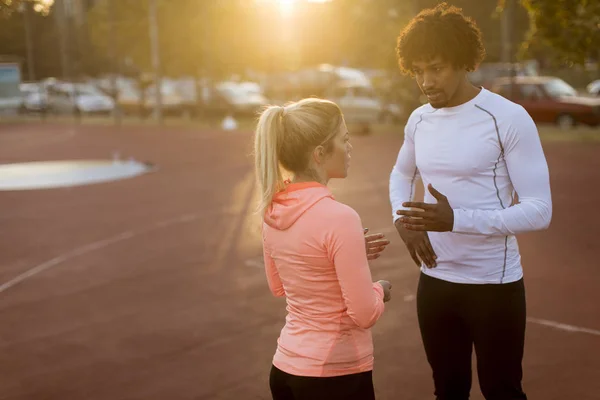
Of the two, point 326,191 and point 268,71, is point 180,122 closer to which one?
point 268,71

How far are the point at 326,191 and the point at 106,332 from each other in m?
4.73

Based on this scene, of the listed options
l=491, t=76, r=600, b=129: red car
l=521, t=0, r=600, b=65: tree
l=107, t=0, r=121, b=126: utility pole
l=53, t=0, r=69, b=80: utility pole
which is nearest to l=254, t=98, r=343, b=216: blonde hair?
l=521, t=0, r=600, b=65: tree

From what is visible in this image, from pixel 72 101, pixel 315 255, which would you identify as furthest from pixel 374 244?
pixel 72 101

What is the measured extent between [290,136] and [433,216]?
0.86 metres

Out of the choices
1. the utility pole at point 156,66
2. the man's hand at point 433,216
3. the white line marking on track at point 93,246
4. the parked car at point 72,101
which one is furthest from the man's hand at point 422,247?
the parked car at point 72,101

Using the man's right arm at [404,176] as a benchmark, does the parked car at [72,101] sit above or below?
below

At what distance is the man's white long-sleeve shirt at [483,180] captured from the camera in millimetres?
3189

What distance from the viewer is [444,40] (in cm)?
329

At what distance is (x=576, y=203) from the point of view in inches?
489

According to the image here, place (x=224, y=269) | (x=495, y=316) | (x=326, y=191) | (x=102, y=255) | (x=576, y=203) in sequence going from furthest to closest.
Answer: (x=576, y=203), (x=102, y=255), (x=224, y=269), (x=495, y=316), (x=326, y=191)

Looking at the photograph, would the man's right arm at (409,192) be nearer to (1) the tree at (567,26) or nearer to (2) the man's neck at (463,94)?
(2) the man's neck at (463,94)

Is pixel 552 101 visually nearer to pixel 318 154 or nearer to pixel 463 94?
pixel 463 94

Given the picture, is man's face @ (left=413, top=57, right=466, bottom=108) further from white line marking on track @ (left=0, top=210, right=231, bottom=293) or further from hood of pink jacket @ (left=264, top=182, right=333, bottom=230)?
white line marking on track @ (left=0, top=210, right=231, bottom=293)

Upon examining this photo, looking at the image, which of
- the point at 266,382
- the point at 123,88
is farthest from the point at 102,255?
the point at 123,88
